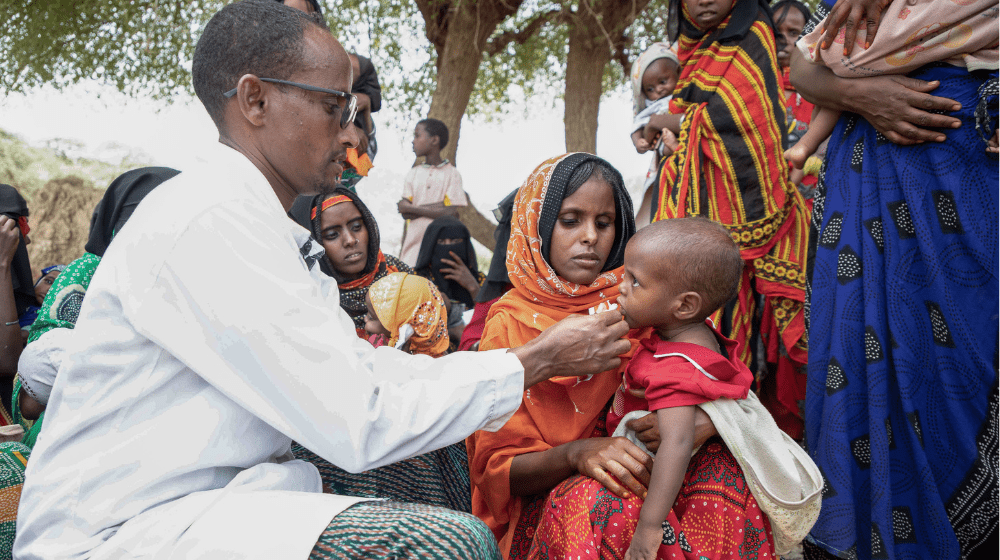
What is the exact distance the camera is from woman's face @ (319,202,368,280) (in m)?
4.58

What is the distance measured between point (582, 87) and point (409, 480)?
7.63m

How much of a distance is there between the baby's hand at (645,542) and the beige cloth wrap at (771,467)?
1.01ft

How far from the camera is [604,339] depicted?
2033mm

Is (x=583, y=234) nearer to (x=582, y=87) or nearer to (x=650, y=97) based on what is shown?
(x=650, y=97)

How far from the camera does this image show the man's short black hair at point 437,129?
26.1 ft

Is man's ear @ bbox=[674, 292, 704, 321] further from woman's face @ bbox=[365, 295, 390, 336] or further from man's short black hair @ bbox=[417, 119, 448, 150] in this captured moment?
man's short black hair @ bbox=[417, 119, 448, 150]

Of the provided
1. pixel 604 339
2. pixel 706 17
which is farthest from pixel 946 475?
pixel 706 17

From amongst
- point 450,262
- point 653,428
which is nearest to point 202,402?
point 653,428

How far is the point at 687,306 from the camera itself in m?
2.19

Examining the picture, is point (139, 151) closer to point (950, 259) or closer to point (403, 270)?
point (403, 270)

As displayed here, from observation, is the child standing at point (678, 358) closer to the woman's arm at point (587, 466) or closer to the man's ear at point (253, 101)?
the woman's arm at point (587, 466)

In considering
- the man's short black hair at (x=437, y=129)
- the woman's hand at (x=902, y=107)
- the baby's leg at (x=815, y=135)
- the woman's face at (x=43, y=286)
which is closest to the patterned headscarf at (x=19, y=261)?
the woman's face at (x=43, y=286)

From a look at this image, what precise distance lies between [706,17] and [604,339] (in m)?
2.41

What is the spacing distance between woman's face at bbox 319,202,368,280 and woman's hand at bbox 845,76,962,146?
292 centimetres
